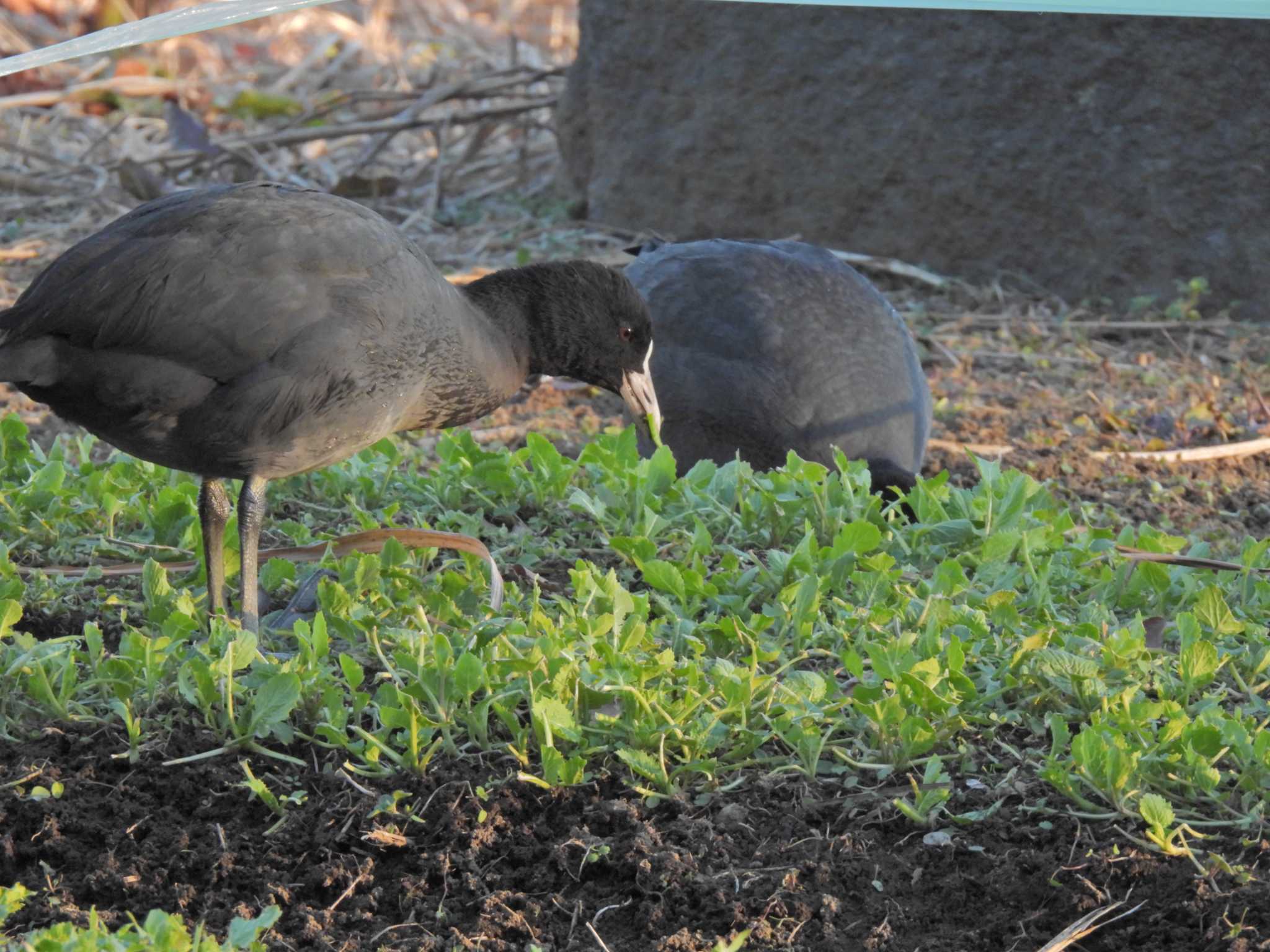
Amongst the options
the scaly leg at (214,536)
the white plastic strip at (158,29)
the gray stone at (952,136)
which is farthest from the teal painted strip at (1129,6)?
the gray stone at (952,136)

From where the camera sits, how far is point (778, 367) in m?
5.03

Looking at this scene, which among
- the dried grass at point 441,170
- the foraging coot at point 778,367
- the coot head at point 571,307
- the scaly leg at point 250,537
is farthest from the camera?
the dried grass at point 441,170

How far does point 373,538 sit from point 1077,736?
1.80 m

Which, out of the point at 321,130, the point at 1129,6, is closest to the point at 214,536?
the point at 1129,6

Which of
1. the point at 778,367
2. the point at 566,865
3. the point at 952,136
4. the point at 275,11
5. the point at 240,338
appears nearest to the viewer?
the point at 566,865

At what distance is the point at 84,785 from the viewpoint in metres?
2.92

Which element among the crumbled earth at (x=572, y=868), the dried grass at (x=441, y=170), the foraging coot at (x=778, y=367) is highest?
the crumbled earth at (x=572, y=868)

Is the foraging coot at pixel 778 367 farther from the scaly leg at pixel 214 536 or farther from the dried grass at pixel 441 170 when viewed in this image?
the scaly leg at pixel 214 536

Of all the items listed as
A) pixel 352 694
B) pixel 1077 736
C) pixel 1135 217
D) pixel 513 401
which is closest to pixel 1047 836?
pixel 1077 736

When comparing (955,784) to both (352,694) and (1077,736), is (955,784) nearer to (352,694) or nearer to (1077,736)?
(1077,736)

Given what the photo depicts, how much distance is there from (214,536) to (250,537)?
10 cm

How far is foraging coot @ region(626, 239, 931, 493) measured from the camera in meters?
5.00

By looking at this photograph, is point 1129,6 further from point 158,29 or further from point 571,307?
point 158,29

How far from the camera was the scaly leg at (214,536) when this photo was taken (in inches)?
140
